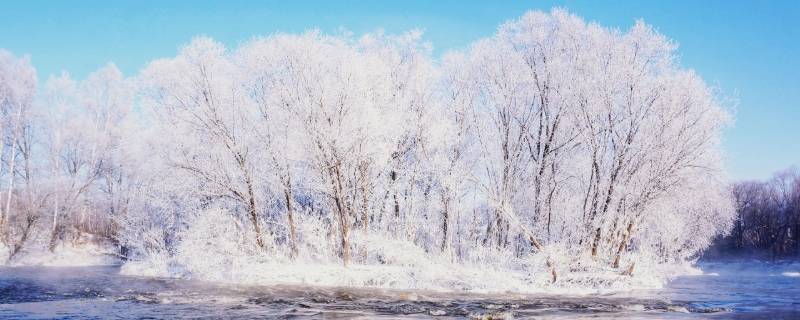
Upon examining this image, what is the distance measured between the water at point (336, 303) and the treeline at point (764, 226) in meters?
51.2

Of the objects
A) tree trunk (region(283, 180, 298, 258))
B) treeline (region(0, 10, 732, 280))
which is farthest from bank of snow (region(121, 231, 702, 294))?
tree trunk (region(283, 180, 298, 258))

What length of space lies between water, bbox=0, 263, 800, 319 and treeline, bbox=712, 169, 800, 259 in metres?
51.2

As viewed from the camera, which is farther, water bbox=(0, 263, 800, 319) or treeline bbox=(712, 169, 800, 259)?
treeline bbox=(712, 169, 800, 259)

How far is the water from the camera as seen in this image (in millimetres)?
13891

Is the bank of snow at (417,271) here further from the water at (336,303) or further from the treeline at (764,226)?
the treeline at (764,226)

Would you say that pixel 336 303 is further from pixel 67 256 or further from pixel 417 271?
pixel 67 256

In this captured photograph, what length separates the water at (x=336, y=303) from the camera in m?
13.9

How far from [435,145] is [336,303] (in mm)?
10652

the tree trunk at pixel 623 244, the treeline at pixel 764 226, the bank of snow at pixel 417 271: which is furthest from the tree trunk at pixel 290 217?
the treeline at pixel 764 226

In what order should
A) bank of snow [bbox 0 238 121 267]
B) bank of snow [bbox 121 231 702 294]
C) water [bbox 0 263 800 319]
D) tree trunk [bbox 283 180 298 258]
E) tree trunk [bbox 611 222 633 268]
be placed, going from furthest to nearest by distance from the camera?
bank of snow [bbox 0 238 121 267] < tree trunk [bbox 283 180 298 258] < tree trunk [bbox 611 222 633 268] < bank of snow [bbox 121 231 702 294] < water [bbox 0 263 800 319]

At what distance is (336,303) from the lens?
16500 millimetres

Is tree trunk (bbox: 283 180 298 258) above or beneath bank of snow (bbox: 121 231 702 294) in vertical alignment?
above

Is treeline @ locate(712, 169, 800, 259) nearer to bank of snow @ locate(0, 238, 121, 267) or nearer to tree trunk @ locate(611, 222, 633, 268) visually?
tree trunk @ locate(611, 222, 633, 268)

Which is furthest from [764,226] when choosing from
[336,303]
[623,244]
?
[336,303]
